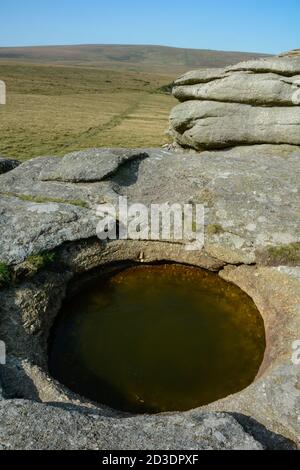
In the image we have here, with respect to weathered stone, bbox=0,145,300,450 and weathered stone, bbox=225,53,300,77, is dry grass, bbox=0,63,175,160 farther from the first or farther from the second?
weathered stone, bbox=225,53,300,77

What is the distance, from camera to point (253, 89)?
23750 millimetres

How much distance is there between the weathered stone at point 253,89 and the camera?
23.3 metres

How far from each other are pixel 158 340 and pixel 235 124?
49.9 ft

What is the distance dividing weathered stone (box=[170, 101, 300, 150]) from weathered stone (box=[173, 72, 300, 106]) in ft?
1.17

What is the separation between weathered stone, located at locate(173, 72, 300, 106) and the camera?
76.3 ft

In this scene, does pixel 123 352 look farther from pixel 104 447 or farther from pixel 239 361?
pixel 104 447

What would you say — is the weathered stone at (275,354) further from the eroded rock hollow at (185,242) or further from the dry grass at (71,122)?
the dry grass at (71,122)

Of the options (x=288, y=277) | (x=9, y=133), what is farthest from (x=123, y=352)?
(x=9, y=133)

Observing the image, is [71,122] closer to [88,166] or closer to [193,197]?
[88,166]

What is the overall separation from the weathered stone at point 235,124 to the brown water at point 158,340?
416 inches

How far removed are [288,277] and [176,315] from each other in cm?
437

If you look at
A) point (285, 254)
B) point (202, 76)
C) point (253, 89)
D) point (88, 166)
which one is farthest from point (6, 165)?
point (285, 254)

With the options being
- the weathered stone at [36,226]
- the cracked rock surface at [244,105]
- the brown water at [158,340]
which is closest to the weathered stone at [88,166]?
the weathered stone at [36,226]

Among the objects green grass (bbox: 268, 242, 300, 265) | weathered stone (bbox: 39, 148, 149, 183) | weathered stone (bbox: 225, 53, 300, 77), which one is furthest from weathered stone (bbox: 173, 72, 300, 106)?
green grass (bbox: 268, 242, 300, 265)
